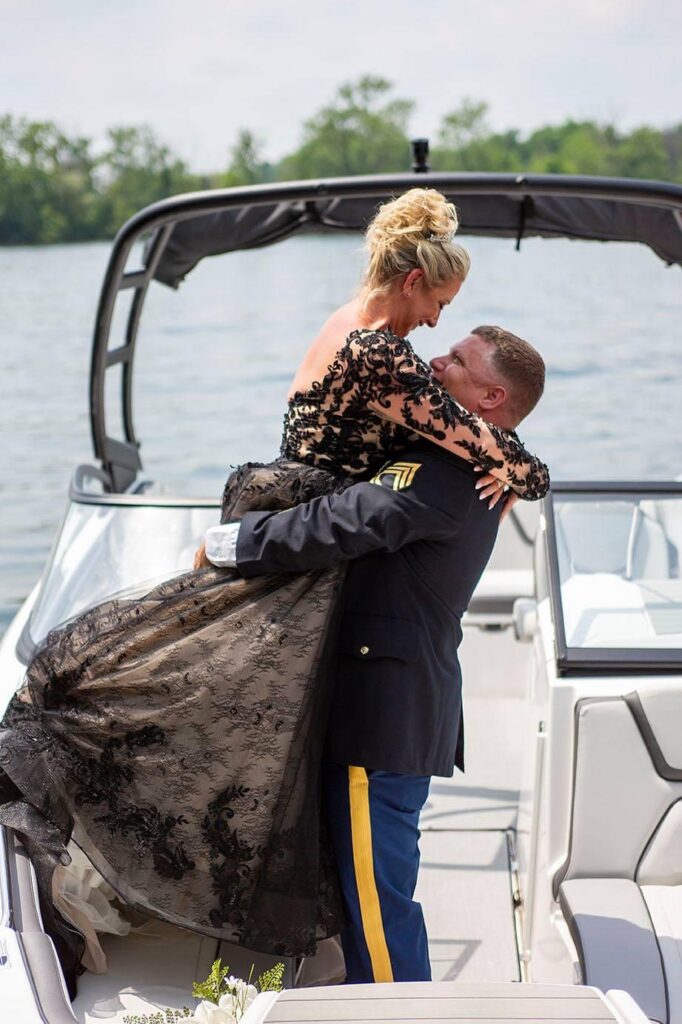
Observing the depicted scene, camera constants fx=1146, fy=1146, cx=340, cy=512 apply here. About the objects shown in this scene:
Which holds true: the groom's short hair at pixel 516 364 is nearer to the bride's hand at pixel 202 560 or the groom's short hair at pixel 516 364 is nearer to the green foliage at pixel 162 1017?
the bride's hand at pixel 202 560

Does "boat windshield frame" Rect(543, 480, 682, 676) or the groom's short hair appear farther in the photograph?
"boat windshield frame" Rect(543, 480, 682, 676)

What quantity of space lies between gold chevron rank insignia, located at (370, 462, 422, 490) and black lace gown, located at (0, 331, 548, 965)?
66 mm

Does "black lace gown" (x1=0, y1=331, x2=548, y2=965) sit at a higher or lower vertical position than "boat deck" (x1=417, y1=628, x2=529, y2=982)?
higher

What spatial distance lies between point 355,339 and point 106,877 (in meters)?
1.02

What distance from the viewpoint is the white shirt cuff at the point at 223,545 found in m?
1.93

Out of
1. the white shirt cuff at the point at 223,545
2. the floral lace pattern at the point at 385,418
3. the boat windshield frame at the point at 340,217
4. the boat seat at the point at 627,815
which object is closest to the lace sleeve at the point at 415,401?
the floral lace pattern at the point at 385,418

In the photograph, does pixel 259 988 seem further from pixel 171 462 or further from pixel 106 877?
pixel 171 462

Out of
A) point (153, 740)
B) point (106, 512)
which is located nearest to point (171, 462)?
point (106, 512)

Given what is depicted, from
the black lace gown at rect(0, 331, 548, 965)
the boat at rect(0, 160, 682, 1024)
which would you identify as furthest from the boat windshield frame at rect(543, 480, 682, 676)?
the black lace gown at rect(0, 331, 548, 965)

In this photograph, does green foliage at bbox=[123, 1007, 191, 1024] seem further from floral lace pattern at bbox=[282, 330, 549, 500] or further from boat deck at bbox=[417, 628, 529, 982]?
floral lace pattern at bbox=[282, 330, 549, 500]

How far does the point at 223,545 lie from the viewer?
1.94 m

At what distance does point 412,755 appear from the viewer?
1.94 m

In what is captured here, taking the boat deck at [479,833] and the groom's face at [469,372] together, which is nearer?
the groom's face at [469,372]

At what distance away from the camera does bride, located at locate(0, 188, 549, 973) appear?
75.5 inches
